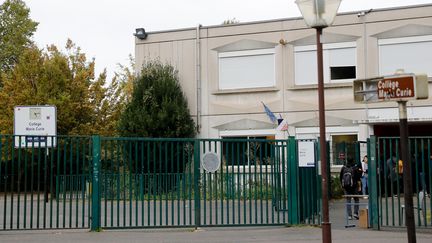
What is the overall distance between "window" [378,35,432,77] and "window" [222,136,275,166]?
1132 cm

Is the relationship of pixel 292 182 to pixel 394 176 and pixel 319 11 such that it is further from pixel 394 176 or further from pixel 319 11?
pixel 319 11

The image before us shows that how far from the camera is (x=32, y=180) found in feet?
42.5

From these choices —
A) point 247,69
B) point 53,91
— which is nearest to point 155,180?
point 247,69

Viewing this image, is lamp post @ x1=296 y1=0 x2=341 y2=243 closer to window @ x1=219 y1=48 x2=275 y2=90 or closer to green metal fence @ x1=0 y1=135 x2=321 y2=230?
green metal fence @ x1=0 y1=135 x2=321 y2=230

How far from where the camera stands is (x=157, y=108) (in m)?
26.1

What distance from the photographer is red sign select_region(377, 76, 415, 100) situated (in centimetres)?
797

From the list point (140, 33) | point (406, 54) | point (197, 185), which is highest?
point (140, 33)

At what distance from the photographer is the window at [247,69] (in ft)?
84.6

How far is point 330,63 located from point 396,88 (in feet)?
56.1

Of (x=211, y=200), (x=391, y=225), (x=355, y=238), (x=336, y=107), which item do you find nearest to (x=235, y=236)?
(x=211, y=200)

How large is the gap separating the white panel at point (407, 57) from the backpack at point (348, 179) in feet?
28.7

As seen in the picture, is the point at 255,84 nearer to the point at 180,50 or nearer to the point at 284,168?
the point at 180,50

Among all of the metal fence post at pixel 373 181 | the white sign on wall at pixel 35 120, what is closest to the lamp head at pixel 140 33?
the white sign on wall at pixel 35 120

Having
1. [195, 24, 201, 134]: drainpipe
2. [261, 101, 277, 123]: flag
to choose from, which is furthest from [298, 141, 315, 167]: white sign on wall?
[195, 24, 201, 134]: drainpipe
